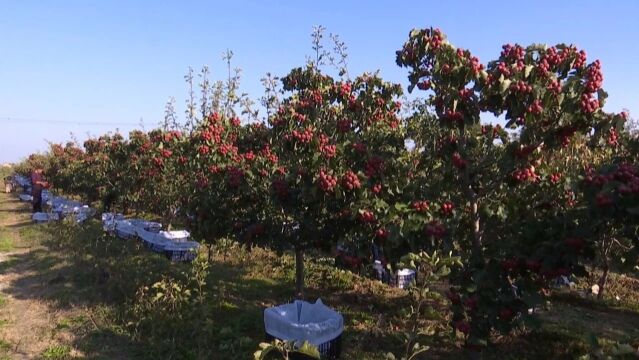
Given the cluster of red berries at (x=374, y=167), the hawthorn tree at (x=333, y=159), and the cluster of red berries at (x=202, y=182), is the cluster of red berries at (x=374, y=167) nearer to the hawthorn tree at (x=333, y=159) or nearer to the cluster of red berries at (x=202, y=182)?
the hawthorn tree at (x=333, y=159)

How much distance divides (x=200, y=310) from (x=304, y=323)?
6.84ft

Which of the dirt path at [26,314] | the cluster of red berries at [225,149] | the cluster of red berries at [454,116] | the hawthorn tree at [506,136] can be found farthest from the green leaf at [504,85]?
the dirt path at [26,314]

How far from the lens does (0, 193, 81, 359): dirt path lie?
6.48 m

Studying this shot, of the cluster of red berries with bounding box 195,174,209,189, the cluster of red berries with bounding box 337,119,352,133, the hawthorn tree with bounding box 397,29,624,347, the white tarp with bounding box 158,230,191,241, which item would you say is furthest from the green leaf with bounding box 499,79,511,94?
the white tarp with bounding box 158,230,191,241

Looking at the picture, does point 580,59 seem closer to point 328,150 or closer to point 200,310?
point 328,150

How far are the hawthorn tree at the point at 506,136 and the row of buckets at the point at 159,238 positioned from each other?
6284mm

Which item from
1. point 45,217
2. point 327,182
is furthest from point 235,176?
point 45,217

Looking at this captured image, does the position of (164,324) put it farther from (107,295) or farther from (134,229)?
(134,229)

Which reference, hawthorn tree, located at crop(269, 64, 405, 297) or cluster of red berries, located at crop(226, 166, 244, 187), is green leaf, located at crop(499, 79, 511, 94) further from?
cluster of red berries, located at crop(226, 166, 244, 187)

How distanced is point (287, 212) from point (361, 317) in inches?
82.4

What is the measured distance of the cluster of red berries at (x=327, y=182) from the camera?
5.47m

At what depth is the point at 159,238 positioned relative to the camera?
39.5 ft

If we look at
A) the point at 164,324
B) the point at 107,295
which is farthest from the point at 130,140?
the point at 164,324

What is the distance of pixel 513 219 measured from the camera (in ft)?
17.8
